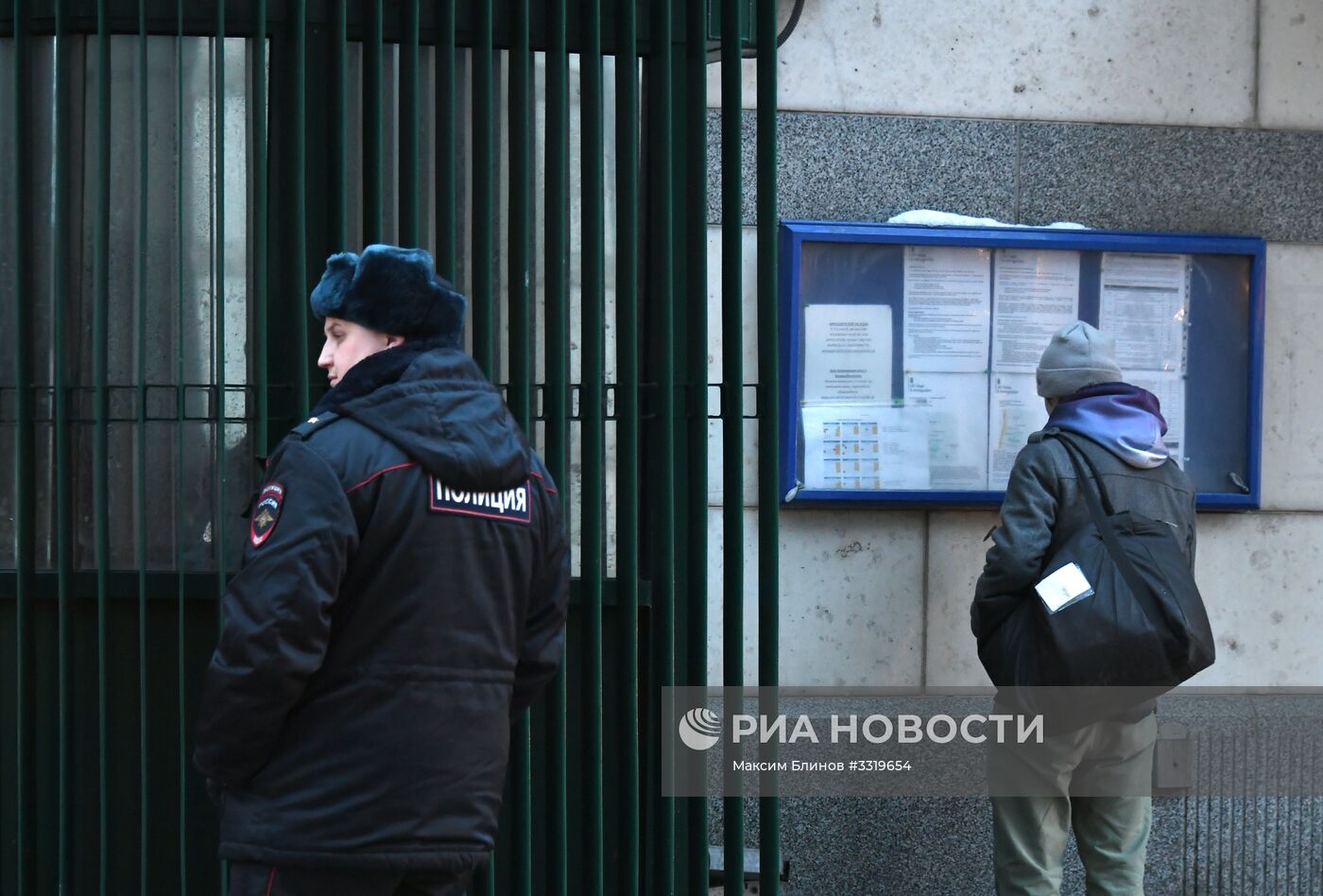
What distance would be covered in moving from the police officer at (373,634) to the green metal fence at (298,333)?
2.75ft

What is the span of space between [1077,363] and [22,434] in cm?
272

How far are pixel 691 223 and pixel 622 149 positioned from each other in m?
0.24

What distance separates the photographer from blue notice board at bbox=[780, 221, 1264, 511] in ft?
17.5

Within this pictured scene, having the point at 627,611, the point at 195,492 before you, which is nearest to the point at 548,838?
the point at 627,611

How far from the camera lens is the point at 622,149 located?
12.5 ft

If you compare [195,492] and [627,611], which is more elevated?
[195,492]

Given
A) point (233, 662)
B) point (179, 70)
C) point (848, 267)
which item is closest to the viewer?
point (233, 662)

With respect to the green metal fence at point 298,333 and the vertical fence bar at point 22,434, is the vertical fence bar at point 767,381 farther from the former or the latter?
the vertical fence bar at point 22,434

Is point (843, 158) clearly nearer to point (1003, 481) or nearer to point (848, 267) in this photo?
point (848, 267)

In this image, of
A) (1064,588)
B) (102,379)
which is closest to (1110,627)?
(1064,588)

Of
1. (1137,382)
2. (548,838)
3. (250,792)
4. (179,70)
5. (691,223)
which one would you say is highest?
(179,70)

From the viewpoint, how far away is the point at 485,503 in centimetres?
284

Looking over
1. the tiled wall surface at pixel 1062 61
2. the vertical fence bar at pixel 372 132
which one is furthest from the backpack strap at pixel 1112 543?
the vertical fence bar at pixel 372 132

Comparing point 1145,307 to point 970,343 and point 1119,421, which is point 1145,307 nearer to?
point 970,343
